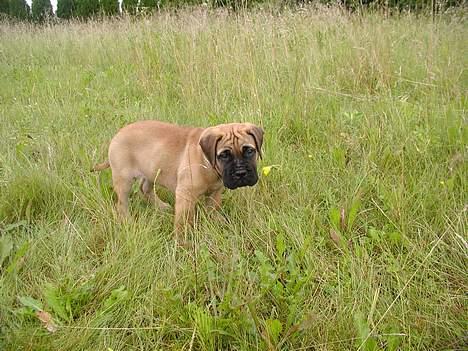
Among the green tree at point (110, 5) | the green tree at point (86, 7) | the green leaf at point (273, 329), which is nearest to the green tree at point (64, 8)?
the green tree at point (86, 7)

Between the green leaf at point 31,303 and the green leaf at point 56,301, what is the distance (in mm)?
42

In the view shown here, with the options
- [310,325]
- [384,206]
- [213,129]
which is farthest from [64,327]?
[384,206]

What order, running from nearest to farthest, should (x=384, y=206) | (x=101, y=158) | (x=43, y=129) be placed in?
(x=384, y=206), (x=101, y=158), (x=43, y=129)

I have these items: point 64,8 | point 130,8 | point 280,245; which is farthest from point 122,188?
point 64,8

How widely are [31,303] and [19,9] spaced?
18260 mm

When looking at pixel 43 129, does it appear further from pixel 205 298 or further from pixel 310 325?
pixel 310 325

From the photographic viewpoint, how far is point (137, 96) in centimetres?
523

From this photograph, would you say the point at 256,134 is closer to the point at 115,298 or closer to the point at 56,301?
the point at 115,298

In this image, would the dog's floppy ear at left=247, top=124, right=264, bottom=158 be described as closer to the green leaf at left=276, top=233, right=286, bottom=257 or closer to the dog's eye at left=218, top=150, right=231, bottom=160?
the dog's eye at left=218, top=150, right=231, bottom=160

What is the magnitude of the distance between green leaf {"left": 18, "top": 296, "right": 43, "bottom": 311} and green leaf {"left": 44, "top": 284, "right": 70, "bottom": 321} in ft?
0.14

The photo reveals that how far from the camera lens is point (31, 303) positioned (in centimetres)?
180

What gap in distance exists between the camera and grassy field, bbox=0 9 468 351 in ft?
5.70

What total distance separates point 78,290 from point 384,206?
5.97 feet

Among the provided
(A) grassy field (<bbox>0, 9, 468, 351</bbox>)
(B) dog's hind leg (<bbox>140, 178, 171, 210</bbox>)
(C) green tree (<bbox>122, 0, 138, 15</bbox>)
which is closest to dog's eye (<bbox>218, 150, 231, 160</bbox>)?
(A) grassy field (<bbox>0, 9, 468, 351</bbox>)
